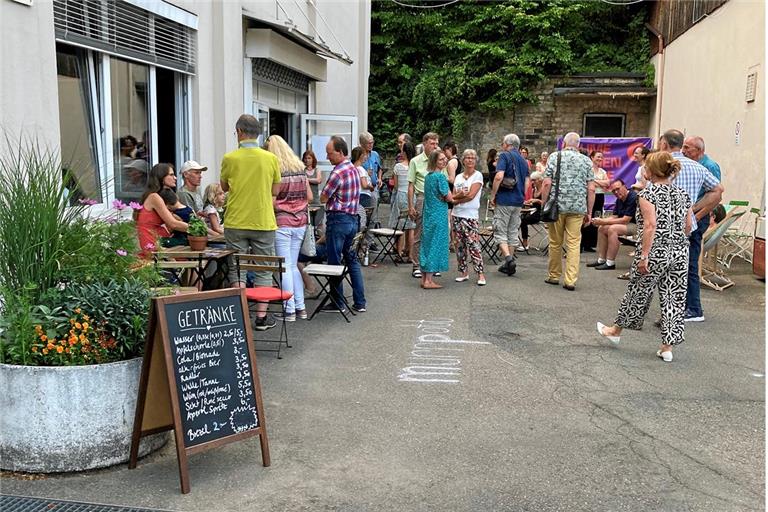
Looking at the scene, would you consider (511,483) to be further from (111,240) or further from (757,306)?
(757,306)

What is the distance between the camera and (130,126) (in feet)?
28.8

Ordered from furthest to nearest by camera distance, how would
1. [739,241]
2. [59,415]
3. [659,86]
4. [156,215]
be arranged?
[659,86]
[739,241]
[156,215]
[59,415]

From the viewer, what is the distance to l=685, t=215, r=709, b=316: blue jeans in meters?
7.41

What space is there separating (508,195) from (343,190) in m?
3.72

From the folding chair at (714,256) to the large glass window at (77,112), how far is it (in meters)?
7.16

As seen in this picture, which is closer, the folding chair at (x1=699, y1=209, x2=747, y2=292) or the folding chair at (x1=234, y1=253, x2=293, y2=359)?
the folding chair at (x1=234, y1=253, x2=293, y2=359)

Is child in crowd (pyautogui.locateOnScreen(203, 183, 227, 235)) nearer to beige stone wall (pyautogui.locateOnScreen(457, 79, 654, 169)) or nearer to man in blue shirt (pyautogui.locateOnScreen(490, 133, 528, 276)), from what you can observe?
man in blue shirt (pyautogui.locateOnScreen(490, 133, 528, 276))

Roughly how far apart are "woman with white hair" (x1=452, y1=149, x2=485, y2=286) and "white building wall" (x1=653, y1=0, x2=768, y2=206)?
17.4 feet

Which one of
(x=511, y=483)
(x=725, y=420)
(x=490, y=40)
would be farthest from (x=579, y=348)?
(x=490, y=40)

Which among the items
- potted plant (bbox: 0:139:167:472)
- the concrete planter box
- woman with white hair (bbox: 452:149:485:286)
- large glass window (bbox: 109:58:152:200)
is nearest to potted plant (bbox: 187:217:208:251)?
large glass window (bbox: 109:58:152:200)

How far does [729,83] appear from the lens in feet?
45.8

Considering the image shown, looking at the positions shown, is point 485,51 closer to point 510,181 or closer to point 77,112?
point 510,181

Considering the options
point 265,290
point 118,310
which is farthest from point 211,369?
point 265,290

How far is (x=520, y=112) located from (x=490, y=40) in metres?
2.81
